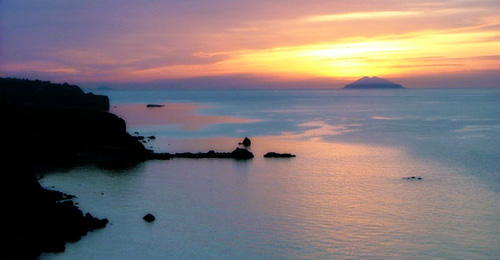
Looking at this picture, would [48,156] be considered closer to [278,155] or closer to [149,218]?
[278,155]

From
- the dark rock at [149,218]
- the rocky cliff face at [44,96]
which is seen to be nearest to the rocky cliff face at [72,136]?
the dark rock at [149,218]

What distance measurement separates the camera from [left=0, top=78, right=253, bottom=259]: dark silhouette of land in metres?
32.5

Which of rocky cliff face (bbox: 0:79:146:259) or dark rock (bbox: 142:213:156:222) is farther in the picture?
dark rock (bbox: 142:213:156:222)

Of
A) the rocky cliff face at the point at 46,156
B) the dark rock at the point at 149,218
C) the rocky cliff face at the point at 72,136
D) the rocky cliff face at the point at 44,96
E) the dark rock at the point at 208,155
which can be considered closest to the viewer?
the rocky cliff face at the point at 46,156

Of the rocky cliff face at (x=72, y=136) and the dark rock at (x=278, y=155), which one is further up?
the rocky cliff face at (x=72, y=136)

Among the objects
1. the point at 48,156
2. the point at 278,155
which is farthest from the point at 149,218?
the point at 278,155

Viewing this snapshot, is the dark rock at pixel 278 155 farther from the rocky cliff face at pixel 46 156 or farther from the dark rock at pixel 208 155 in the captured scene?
the rocky cliff face at pixel 46 156

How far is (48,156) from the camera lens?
223ft

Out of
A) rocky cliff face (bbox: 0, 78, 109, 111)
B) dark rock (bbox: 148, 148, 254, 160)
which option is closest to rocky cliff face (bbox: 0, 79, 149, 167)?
dark rock (bbox: 148, 148, 254, 160)

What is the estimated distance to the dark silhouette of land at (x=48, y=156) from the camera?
32469 mm

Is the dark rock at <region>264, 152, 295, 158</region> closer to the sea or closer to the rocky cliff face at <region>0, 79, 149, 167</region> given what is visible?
the sea

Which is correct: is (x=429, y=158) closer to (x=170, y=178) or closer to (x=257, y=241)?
(x=170, y=178)

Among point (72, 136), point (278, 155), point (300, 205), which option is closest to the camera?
point (300, 205)

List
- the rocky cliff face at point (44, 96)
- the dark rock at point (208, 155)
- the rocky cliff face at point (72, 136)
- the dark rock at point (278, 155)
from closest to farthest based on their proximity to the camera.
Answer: the rocky cliff face at point (72, 136) → the dark rock at point (208, 155) → the dark rock at point (278, 155) → the rocky cliff face at point (44, 96)
